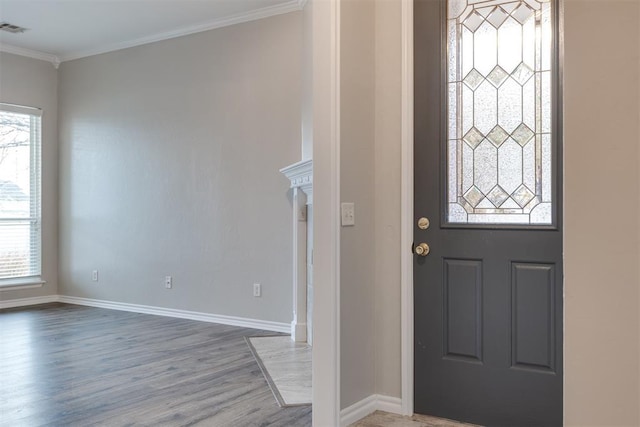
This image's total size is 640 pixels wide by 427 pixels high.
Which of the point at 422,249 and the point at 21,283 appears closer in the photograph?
the point at 422,249

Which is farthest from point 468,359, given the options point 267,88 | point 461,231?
point 267,88

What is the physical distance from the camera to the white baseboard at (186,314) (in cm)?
Result: 516

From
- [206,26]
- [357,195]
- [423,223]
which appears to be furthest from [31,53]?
[423,223]

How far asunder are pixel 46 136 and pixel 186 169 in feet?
7.36

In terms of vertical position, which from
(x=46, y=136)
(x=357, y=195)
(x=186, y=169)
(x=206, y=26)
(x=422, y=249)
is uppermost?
(x=206, y=26)

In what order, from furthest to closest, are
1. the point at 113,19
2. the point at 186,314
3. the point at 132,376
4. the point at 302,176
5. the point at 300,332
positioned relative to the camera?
1. the point at 186,314
2. the point at 113,19
3. the point at 300,332
4. the point at 302,176
5. the point at 132,376

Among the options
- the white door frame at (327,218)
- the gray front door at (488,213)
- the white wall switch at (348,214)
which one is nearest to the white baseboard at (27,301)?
the white door frame at (327,218)

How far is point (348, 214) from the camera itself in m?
2.81

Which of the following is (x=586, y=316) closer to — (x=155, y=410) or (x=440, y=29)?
(x=440, y=29)

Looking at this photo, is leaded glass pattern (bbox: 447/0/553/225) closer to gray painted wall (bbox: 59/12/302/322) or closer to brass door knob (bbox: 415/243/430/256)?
brass door knob (bbox: 415/243/430/256)

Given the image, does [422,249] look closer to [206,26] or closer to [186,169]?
[186,169]

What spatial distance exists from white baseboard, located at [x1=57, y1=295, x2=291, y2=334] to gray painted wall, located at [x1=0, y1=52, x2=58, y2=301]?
368mm

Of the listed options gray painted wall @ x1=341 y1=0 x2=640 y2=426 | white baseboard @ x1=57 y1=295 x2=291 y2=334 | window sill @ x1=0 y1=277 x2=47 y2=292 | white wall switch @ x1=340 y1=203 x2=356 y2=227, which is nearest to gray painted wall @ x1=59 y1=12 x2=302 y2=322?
white baseboard @ x1=57 y1=295 x2=291 y2=334

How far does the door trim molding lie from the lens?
2.94 metres
